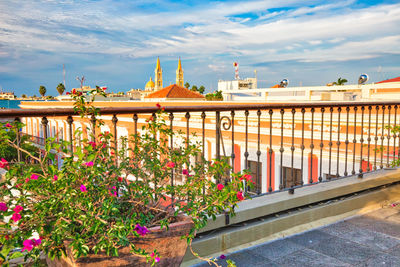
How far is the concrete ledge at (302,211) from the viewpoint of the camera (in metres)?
3.11

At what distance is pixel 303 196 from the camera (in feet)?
12.5

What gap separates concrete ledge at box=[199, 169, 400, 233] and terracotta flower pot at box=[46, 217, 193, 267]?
3.16 feet

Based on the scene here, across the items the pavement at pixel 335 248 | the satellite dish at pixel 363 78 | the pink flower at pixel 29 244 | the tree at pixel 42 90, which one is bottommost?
the pavement at pixel 335 248

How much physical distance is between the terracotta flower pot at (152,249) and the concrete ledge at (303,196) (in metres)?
0.96

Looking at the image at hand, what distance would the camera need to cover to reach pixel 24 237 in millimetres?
1735

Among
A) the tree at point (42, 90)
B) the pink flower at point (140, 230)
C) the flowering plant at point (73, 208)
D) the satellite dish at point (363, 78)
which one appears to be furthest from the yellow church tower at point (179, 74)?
the pink flower at point (140, 230)

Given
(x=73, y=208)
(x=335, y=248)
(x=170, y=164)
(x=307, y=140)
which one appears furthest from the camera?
(x=307, y=140)

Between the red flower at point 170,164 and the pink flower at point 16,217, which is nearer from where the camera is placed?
the pink flower at point 16,217

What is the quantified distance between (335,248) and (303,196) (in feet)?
2.57

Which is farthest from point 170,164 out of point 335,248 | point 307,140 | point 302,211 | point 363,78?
point 363,78

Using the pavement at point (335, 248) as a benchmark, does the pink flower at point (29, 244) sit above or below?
above

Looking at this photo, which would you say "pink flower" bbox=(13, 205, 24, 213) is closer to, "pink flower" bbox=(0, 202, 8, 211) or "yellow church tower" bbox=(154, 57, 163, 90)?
"pink flower" bbox=(0, 202, 8, 211)

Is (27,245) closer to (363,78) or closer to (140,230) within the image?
(140,230)

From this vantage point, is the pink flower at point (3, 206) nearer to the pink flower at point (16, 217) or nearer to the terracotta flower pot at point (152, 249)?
the pink flower at point (16, 217)
